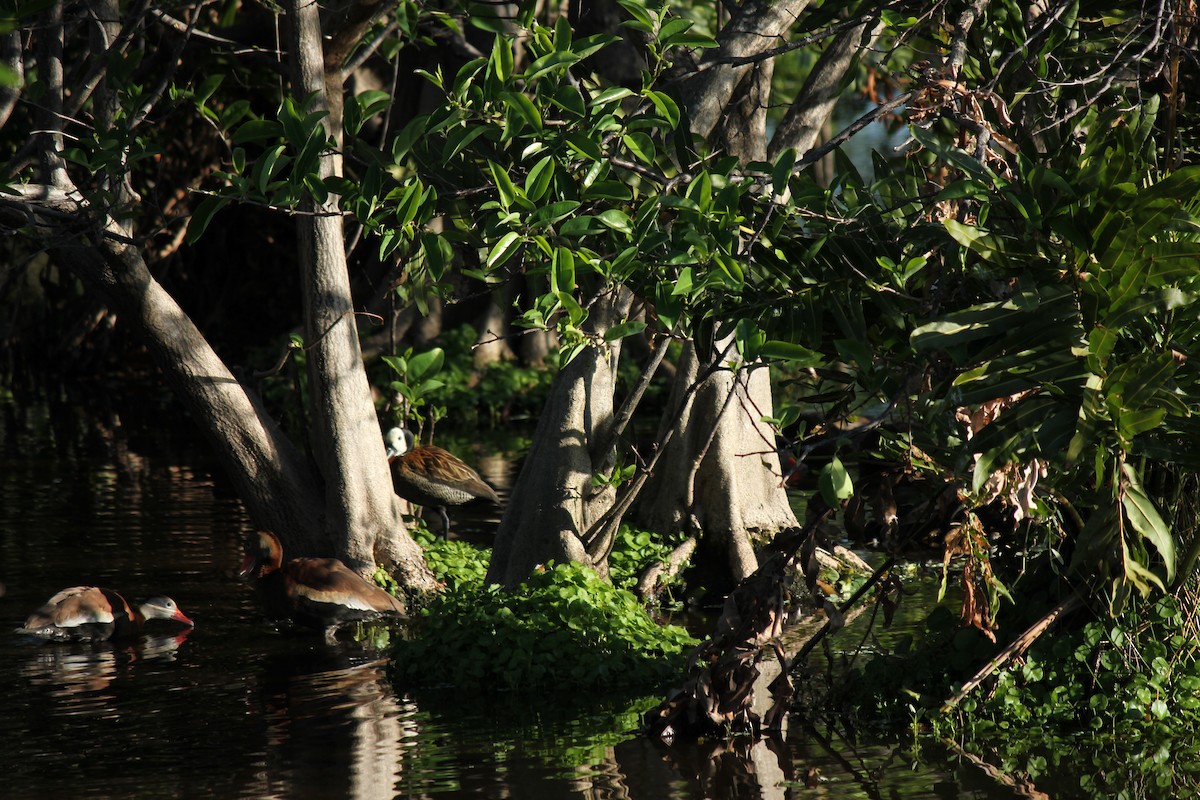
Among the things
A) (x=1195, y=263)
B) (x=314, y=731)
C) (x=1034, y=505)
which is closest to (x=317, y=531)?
(x=314, y=731)

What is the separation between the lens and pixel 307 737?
6.28 meters

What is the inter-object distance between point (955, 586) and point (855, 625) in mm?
1059

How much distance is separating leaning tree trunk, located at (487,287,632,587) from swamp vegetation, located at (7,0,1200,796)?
0.02 metres

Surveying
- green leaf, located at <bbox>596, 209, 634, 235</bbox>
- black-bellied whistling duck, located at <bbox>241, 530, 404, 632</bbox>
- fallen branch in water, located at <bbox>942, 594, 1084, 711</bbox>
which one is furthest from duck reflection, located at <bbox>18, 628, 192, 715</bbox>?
fallen branch in water, located at <bbox>942, 594, 1084, 711</bbox>

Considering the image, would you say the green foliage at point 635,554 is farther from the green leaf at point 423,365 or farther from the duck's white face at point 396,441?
the duck's white face at point 396,441

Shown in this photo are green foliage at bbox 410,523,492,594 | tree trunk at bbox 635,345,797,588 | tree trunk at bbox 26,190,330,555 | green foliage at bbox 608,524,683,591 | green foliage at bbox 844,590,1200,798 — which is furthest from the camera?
tree trunk at bbox 635,345,797,588

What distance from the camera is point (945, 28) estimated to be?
631 cm

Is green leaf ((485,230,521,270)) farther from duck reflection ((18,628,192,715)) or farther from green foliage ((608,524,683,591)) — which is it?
green foliage ((608,524,683,591))

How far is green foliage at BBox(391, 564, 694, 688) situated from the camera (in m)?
7.04

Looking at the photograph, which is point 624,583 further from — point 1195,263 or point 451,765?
point 1195,263

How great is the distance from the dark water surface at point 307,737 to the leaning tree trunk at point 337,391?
2.80 feet

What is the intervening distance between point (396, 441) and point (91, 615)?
9.57 feet

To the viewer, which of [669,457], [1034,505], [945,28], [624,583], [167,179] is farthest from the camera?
[167,179]

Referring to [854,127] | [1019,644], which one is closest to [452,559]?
[1019,644]
